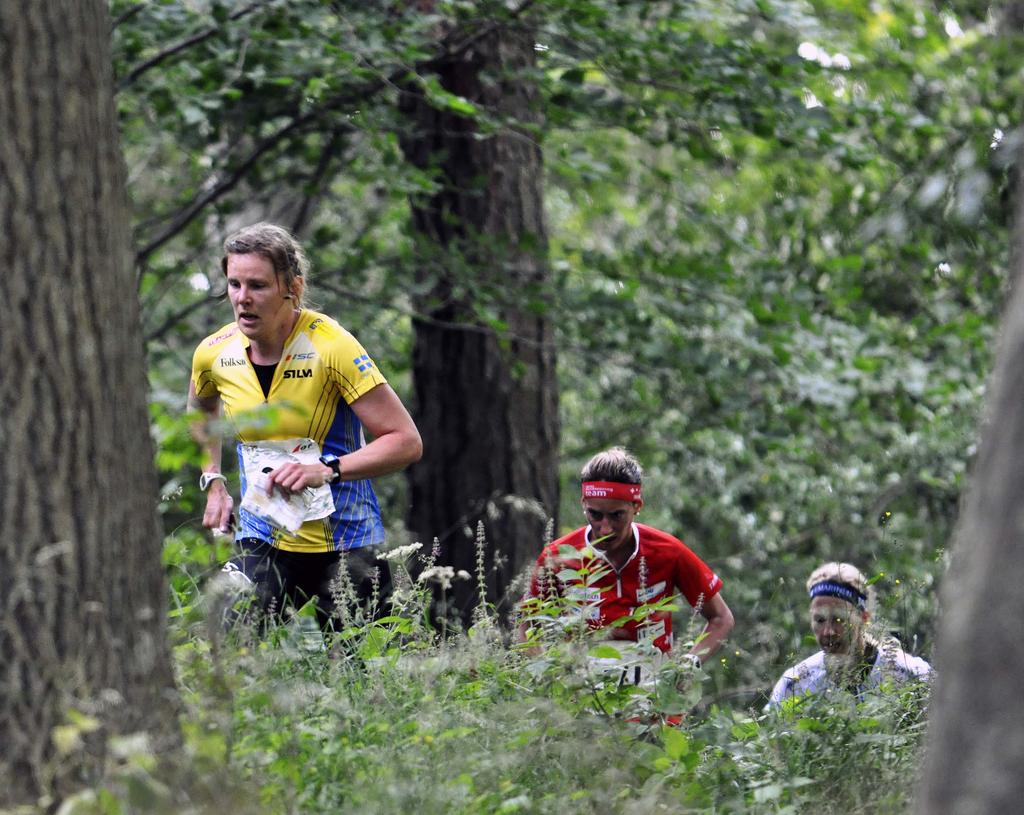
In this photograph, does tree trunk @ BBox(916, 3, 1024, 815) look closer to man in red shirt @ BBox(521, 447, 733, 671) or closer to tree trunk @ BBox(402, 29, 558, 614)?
man in red shirt @ BBox(521, 447, 733, 671)

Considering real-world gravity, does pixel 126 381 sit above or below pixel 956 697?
above

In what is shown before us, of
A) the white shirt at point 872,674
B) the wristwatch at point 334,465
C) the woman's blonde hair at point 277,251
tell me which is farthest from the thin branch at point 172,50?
the white shirt at point 872,674

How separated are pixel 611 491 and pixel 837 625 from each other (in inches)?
41.7

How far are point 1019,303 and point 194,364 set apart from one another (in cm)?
372

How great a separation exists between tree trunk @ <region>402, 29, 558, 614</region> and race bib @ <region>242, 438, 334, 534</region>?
3.61 meters

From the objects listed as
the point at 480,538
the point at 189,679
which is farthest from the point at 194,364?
the point at 189,679

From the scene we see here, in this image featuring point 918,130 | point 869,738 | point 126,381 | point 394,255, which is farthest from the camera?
point 394,255

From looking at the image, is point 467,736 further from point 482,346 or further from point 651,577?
point 482,346

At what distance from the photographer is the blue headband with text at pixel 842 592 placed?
5.45 meters

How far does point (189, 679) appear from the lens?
3848mm

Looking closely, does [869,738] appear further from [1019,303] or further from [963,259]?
[963,259]

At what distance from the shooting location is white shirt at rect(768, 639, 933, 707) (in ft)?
Result: 15.5

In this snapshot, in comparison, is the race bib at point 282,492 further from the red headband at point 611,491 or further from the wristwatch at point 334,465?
the red headband at point 611,491

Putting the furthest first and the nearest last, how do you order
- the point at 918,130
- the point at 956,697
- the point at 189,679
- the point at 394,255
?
the point at 394,255 → the point at 918,130 → the point at 189,679 → the point at 956,697
